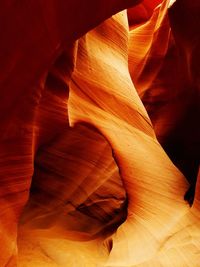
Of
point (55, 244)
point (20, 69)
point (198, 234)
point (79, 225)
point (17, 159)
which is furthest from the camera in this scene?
point (79, 225)

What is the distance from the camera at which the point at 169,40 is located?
691 centimetres

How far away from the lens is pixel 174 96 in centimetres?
664

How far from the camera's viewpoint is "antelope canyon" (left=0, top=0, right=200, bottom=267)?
7.90ft

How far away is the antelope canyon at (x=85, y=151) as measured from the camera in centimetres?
241

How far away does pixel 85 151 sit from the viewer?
491 cm

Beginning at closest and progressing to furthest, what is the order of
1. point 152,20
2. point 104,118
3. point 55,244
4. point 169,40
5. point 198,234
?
point 198,234, point 55,244, point 104,118, point 169,40, point 152,20

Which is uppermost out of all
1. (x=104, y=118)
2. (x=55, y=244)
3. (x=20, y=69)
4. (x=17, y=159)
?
(x=20, y=69)

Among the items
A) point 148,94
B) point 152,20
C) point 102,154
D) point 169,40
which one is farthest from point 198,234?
point 152,20

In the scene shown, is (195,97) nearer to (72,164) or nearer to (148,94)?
(148,94)

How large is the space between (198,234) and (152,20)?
545 centimetres

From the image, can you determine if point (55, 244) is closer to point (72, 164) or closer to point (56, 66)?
point (72, 164)

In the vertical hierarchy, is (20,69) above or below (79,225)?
above

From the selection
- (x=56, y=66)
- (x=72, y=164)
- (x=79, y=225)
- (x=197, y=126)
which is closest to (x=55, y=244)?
(x=79, y=225)

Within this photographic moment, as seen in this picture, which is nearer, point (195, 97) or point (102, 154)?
point (102, 154)
